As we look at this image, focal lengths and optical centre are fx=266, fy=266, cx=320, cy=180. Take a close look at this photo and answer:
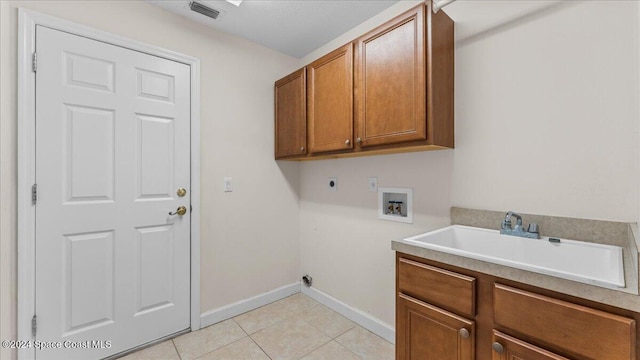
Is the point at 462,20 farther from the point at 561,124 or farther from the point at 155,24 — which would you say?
the point at 155,24

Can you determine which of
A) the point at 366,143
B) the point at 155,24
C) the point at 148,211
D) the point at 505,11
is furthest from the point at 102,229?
the point at 505,11

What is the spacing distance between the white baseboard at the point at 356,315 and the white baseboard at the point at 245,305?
0.17 meters

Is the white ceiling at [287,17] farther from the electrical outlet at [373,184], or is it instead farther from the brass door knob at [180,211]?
the brass door knob at [180,211]

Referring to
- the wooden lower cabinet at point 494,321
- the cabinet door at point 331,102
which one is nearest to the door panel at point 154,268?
the cabinet door at point 331,102

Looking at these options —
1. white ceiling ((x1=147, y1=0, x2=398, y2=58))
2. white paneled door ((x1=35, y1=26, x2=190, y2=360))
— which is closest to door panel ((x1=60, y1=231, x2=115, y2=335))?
white paneled door ((x1=35, y1=26, x2=190, y2=360))

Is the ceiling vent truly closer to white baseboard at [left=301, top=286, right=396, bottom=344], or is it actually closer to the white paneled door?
the white paneled door

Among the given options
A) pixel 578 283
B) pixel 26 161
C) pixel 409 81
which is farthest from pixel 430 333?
pixel 26 161

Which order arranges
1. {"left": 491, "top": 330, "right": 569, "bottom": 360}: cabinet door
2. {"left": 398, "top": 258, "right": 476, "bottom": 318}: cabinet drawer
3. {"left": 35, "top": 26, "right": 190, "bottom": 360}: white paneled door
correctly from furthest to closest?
{"left": 35, "top": 26, "right": 190, "bottom": 360}: white paneled door < {"left": 398, "top": 258, "right": 476, "bottom": 318}: cabinet drawer < {"left": 491, "top": 330, "right": 569, "bottom": 360}: cabinet door

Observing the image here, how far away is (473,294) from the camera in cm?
103

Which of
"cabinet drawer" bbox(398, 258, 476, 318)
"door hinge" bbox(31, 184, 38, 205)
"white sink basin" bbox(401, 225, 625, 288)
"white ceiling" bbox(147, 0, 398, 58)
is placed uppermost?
"white ceiling" bbox(147, 0, 398, 58)

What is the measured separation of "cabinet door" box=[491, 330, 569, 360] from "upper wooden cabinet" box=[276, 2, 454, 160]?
0.92 m

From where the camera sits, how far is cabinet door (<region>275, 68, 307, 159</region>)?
2.23m

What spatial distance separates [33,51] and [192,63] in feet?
2.83

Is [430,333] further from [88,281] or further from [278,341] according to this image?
[88,281]
